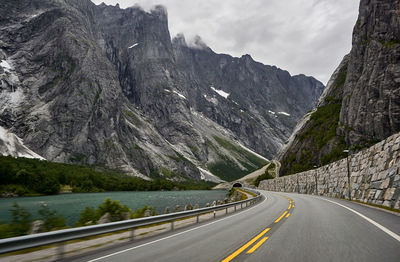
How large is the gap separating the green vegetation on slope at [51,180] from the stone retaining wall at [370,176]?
10252 cm

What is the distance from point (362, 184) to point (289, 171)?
3859 inches

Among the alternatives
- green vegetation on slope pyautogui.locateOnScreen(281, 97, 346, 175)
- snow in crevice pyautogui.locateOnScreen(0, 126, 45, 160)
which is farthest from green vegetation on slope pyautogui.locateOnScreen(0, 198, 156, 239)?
snow in crevice pyautogui.locateOnScreen(0, 126, 45, 160)

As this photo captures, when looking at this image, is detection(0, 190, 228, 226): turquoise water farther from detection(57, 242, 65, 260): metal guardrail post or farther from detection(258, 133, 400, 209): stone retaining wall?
detection(258, 133, 400, 209): stone retaining wall

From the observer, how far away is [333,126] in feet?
354

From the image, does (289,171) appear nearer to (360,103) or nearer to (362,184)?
(360,103)

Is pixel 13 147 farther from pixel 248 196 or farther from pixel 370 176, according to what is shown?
pixel 370 176

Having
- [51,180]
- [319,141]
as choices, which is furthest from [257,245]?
[51,180]

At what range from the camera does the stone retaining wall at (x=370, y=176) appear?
53.3 feet

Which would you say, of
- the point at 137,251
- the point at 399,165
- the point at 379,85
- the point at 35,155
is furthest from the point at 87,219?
the point at 35,155

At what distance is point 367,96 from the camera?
83.8m

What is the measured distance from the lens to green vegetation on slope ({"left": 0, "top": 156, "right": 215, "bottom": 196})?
345 feet

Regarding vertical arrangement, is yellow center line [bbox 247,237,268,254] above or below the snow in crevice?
below

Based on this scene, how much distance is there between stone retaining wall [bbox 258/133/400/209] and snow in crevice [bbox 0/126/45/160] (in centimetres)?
18053

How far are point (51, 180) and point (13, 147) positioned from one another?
86.6 meters
